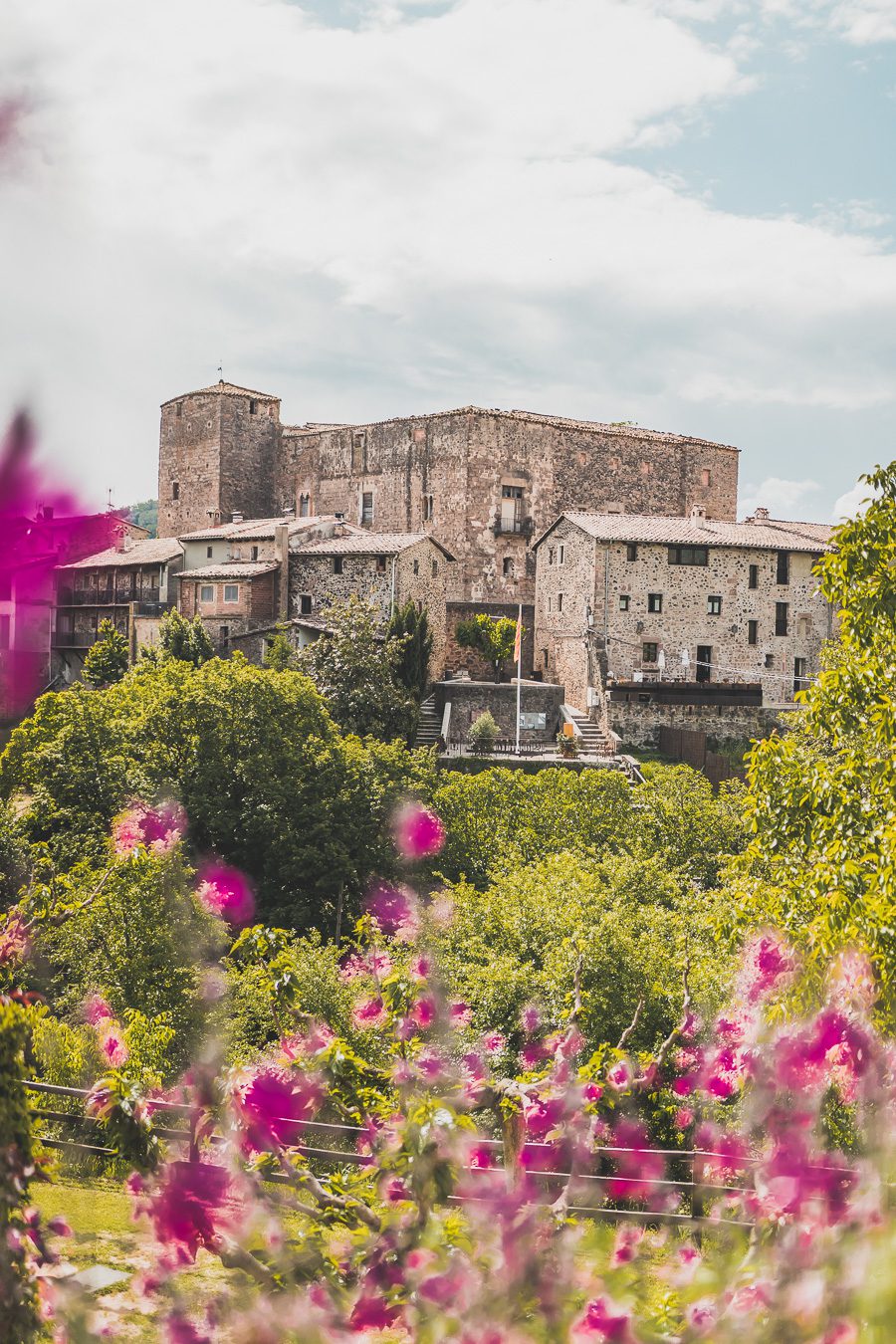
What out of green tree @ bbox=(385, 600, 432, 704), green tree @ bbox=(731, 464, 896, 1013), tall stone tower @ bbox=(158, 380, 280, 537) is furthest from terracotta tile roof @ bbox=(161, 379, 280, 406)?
green tree @ bbox=(731, 464, 896, 1013)

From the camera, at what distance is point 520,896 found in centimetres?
1967

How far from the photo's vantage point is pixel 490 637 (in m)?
48.8

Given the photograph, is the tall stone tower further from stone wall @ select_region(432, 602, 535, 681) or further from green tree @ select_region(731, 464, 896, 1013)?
green tree @ select_region(731, 464, 896, 1013)

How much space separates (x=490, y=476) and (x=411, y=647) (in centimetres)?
2099

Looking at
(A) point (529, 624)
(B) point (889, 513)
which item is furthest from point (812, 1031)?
(A) point (529, 624)

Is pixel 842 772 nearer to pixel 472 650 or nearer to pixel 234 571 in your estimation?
pixel 234 571

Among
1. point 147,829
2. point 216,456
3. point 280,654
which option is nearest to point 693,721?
point 280,654

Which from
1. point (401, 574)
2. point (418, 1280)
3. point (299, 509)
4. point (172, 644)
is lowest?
point (418, 1280)

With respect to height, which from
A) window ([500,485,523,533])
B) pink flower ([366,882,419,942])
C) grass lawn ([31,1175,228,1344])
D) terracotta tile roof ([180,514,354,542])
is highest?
window ([500,485,523,533])

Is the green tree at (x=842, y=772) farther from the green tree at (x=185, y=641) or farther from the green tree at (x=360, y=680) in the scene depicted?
the green tree at (x=185, y=641)

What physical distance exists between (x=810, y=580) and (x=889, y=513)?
37154 millimetres

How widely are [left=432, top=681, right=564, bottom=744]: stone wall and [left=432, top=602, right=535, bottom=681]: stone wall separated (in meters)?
6.37

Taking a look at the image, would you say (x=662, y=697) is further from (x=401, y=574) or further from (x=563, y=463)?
(x=563, y=463)

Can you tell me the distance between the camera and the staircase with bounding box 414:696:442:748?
123 ft
